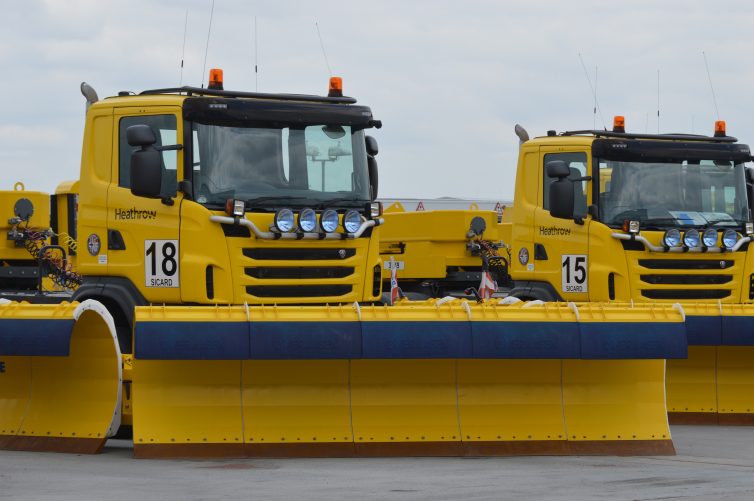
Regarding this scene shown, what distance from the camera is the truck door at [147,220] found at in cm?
1127

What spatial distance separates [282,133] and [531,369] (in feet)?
9.55

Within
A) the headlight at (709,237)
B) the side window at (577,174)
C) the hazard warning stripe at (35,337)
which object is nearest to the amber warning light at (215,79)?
the hazard warning stripe at (35,337)

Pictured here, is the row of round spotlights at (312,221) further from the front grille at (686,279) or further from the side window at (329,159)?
the front grille at (686,279)

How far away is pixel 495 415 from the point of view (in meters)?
10.5

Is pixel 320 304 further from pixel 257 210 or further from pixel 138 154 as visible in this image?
pixel 138 154

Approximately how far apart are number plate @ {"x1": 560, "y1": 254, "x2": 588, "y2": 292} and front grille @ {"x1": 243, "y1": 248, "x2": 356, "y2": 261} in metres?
3.76

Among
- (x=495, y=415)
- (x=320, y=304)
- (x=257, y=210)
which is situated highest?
(x=257, y=210)

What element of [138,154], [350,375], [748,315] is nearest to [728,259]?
[748,315]

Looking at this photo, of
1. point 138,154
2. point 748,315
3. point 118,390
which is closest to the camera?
point 118,390

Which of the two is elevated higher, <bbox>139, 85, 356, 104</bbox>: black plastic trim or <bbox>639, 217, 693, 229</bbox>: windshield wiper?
<bbox>139, 85, 356, 104</bbox>: black plastic trim

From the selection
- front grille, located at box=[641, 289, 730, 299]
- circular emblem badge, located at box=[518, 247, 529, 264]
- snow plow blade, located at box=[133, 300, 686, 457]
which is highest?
circular emblem badge, located at box=[518, 247, 529, 264]

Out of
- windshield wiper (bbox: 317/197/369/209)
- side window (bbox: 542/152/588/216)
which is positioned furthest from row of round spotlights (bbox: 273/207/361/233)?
side window (bbox: 542/152/588/216)

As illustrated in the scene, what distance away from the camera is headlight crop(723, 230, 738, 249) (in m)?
14.5

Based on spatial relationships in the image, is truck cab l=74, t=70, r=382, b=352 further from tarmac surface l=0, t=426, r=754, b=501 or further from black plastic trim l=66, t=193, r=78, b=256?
black plastic trim l=66, t=193, r=78, b=256
